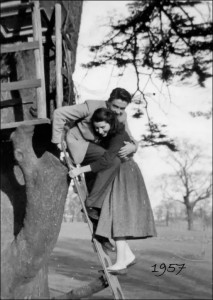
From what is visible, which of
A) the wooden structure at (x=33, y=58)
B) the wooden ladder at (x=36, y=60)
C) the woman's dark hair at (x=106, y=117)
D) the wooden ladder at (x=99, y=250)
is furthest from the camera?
the wooden structure at (x=33, y=58)

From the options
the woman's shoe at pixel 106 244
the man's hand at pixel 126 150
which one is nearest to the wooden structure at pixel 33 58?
the man's hand at pixel 126 150

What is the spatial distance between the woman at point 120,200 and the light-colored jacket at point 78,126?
11 cm

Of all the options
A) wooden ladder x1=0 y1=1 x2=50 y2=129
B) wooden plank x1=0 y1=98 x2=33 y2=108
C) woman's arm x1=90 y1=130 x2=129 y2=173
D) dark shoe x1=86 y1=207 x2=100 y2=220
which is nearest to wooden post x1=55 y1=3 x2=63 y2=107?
wooden ladder x1=0 y1=1 x2=50 y2=129

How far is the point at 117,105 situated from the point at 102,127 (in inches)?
10.4

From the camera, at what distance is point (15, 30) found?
3.99 m

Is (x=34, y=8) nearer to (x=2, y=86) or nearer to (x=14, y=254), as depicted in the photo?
(x=2, y=86)

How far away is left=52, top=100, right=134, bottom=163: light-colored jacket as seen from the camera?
3.26m

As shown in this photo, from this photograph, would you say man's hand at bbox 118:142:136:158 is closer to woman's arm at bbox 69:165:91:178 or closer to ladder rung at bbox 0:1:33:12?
woman's arm at bbox 69:165:91:178

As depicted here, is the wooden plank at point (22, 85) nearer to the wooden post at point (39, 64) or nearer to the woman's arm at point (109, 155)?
the wooden post at point (39, 64)

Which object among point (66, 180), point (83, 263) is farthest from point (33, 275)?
point (83, 263)

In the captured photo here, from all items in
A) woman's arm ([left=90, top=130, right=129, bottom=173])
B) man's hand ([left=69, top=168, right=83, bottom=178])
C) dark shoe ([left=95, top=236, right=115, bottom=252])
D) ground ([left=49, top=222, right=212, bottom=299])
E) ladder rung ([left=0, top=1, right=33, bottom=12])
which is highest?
ladder rung ([left=0, top=1, right=33, bottom=12])

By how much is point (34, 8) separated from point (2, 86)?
0.85m

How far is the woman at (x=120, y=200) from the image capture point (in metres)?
3.22

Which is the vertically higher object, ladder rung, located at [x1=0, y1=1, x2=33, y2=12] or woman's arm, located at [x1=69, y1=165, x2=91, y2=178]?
ladder rung, located at [x1=0, y1=1, x2=33, y2=12]
